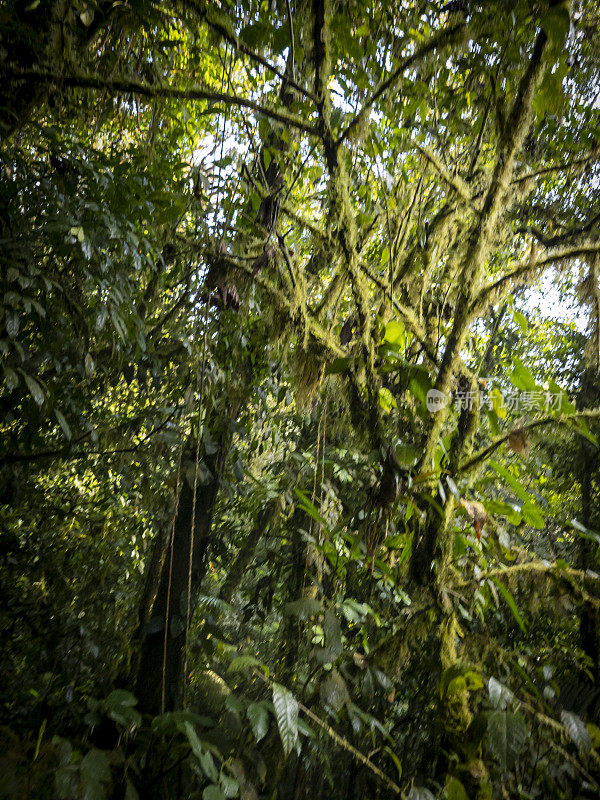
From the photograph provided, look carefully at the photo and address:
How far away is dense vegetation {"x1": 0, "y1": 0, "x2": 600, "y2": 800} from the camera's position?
1.41 metres

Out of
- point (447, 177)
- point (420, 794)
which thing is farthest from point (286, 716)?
point (447, 177)

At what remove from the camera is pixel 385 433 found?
1699 millimetres

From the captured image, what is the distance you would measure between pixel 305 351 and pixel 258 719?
1.22 m

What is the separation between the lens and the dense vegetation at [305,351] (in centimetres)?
141

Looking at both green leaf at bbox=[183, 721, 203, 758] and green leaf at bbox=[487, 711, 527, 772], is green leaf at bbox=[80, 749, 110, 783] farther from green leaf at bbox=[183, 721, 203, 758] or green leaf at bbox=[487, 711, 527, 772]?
green leaf at bbox=[487, 711, 527, 772]

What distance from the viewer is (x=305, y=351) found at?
1.77 metres

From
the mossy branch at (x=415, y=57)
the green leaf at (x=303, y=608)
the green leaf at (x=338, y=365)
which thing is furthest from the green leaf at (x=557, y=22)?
the green leaf at (x=303, y=608)

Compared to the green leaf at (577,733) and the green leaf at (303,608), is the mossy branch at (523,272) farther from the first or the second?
the green leaf at (577,733)

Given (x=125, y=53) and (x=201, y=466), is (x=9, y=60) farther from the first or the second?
(x=201, y=466)

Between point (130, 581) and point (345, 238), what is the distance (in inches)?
115

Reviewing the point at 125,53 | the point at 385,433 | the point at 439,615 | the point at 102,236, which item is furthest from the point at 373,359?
the point at 125,53

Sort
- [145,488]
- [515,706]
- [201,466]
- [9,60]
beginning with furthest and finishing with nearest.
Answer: [145,488], [201,466], [9,60], [515,706]

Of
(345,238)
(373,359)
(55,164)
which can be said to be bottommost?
(373,359)

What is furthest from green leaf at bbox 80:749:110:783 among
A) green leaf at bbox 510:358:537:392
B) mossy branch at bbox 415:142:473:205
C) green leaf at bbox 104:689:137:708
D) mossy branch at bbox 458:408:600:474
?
mossy branch at bbox 415:142:473:205
